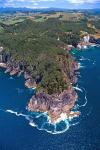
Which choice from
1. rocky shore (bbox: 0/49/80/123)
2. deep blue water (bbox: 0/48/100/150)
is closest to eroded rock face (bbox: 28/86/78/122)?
rocky shore (bbox: 0/49/80/123)

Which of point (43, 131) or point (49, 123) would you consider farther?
point (49, 123)

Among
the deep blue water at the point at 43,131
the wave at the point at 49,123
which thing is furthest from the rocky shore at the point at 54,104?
the deep blue water at the point at 43,131

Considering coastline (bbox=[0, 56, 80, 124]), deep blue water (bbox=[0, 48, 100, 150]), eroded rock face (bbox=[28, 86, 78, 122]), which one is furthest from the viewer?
eroded rock face (bbox=[28, 86, 78, 122])

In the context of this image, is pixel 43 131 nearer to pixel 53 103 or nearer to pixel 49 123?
pixel 49 123

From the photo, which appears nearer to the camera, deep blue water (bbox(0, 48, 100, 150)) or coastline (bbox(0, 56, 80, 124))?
deep blue water (bbox(0, 48, 100, 150))

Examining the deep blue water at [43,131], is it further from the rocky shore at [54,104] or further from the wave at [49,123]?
the rocky shore at [54,104]

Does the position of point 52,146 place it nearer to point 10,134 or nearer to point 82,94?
point 10,134

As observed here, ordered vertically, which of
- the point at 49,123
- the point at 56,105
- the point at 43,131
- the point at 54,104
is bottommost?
the point at 49,123

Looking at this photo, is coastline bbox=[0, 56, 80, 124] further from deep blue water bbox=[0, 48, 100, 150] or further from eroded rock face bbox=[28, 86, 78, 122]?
deep blue water bbox=[0, 48, 100, 150]

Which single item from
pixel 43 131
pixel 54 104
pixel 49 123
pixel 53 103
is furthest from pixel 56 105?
pixel 43 131
